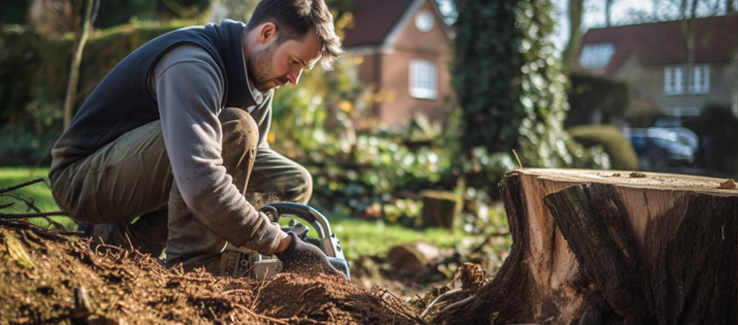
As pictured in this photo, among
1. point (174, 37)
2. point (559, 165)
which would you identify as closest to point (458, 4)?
point (559, 165)

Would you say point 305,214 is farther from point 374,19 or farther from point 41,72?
point 374,19

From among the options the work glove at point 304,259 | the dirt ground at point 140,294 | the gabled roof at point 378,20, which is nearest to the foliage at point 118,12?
the gabled roof at point 378,20

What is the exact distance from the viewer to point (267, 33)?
2504mm

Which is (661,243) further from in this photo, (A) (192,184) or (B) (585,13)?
(B) (585,13)

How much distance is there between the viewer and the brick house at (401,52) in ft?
77.1

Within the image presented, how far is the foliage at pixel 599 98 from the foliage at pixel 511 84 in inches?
351

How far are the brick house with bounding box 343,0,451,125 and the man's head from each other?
1971cm

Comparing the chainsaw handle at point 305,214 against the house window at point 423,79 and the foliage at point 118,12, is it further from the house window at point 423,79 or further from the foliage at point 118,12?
the house window at point 423,79

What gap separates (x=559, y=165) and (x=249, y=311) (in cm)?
634

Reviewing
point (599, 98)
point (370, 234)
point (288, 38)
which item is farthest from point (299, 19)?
point (599, 98)

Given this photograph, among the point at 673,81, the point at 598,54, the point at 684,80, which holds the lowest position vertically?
the point at 673,81

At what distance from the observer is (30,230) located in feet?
5.83

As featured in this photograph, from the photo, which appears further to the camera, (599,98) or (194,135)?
(599,98)

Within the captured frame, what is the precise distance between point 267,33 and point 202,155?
628 millimetres
